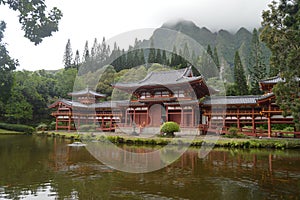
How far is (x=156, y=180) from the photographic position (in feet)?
29.8

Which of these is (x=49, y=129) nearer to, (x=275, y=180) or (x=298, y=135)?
(x=298, y=135)

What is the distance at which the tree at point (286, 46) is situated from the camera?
45.7 ft

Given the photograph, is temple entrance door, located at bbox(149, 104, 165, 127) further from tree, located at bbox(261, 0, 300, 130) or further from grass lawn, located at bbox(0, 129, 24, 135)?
grass lawn, located at bbox(0, 129, 24, 135)

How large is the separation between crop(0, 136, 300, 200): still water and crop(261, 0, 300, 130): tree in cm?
A: 400

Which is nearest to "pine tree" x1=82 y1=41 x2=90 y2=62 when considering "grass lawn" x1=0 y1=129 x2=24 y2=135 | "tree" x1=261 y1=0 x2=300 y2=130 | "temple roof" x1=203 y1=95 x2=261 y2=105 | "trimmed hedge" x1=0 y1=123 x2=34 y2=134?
"trimmed hedge" x1=0 y1=123 x2=34 y2=134

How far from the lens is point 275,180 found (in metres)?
9.01

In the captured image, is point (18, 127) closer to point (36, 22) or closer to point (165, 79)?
point (165, 79)

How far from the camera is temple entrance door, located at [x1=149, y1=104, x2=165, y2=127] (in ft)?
93.4

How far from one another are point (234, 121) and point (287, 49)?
12.2 metres

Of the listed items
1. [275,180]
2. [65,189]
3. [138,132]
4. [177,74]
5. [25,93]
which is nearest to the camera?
[65,189]

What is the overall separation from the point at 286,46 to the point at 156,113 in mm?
16576

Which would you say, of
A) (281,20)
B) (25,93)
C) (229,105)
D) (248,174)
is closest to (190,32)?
(25,93)

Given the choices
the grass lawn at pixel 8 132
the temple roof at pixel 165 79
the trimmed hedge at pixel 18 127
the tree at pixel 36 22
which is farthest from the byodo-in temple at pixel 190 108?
the tree at pixel 36 22

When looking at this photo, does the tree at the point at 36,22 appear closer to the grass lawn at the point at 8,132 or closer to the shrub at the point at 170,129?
the shrub at the point at 170,129
